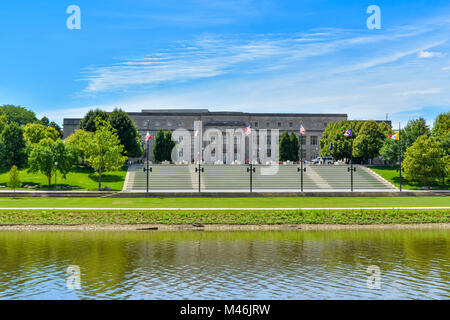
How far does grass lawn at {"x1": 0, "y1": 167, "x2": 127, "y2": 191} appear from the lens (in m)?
63.8

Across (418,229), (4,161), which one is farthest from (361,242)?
(4,161)

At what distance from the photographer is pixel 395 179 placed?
235 feet

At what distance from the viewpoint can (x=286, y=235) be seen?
27922mm

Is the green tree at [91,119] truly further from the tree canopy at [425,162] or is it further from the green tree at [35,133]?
the tree canopy at [425,162]

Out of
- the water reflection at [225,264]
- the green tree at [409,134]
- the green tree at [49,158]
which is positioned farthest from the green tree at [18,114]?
the water reflection at [225,264]

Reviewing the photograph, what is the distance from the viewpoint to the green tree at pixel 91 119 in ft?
284

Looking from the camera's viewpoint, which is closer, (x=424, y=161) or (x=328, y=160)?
(x=424, y=161)

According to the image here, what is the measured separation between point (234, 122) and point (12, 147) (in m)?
58.6

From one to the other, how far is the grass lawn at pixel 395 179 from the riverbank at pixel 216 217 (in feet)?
113

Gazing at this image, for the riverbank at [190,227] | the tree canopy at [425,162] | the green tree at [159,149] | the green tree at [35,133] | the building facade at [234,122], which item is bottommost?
the riverbank at [190,227]

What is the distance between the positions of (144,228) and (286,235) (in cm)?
892

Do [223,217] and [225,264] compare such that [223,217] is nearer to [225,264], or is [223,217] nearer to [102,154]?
[225,264]

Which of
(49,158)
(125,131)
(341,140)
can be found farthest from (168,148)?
(49,158)
